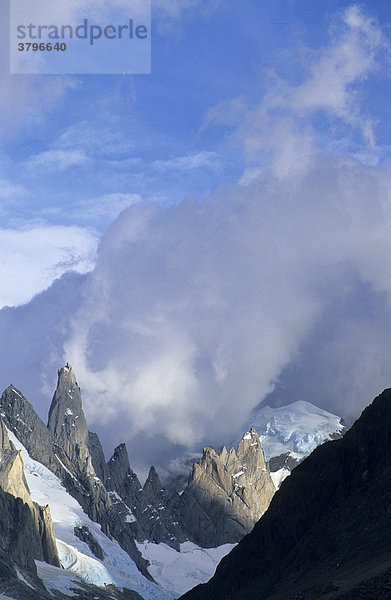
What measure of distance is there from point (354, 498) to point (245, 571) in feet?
79.7

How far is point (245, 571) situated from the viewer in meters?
138

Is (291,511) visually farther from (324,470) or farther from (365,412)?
(365,412)

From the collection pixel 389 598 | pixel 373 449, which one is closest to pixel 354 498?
pixel 373 449

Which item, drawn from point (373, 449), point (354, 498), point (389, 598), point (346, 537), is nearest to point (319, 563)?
point (346, 537)

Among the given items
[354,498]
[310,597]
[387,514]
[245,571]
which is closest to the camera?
[310,597]

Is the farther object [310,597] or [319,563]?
[319,563]

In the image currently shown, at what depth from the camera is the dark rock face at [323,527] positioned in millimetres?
110000

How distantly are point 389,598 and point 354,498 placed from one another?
41270 mm

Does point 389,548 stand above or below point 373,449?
below

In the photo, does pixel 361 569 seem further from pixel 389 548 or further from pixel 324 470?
pixel 324 470

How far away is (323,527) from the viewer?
412ft

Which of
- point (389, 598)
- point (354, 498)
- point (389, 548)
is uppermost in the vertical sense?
point (354, 498)

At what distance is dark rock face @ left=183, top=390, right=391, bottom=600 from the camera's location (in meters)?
110

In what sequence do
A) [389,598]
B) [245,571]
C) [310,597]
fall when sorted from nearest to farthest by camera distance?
[389,598], [310,597], [245,571]
